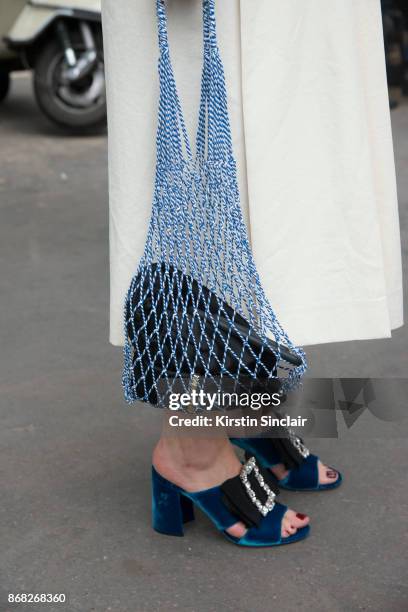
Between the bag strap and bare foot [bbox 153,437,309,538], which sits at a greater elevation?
the bag strap

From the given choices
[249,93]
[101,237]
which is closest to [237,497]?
[249,93]

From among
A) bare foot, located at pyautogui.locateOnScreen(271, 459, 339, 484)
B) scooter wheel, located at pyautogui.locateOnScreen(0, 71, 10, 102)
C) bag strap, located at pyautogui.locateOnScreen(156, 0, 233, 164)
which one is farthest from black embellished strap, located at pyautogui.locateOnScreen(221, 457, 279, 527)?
scooter wheel, located at pyautogui.locateOnScreen(0, 71, 10, 102)

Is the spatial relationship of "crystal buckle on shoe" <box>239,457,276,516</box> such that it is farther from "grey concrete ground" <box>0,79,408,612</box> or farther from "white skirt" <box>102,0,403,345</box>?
"white skirt" <box>102,0,403,345</box>

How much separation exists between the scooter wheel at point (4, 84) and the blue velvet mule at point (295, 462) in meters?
5.90

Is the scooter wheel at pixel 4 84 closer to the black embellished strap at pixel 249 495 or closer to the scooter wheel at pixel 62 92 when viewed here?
the scooter wheel at pixel 62 92

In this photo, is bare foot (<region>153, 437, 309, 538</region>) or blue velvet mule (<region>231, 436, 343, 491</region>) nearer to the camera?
bare foot (<region>153, 437, 309, 538</region>)

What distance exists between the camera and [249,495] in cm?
221

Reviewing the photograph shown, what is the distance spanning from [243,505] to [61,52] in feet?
16.8

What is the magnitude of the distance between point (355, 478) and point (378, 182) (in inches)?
30.8

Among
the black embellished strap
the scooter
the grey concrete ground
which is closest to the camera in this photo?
the grey concrete ground

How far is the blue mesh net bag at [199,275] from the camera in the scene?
79.7 inches

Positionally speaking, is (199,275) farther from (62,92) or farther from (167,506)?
(62,92)

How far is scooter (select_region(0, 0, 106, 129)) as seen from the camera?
21.9 feet

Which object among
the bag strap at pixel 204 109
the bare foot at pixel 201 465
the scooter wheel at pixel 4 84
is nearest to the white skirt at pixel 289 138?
the bag strap at pixel 204 109
